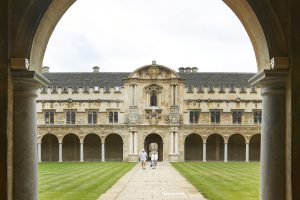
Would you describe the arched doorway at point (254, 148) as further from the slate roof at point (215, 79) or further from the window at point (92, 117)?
the window at point (92, 117)

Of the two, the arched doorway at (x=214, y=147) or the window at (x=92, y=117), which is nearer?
the window at (x=92, y=117)

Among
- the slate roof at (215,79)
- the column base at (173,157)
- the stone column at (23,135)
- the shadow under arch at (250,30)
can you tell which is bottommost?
the column base at (173,157)

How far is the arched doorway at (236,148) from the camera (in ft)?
175

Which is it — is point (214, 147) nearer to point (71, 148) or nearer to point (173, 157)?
point (173, 157)

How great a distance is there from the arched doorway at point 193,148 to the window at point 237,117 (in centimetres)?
431

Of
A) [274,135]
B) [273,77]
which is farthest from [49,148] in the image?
[273,77]

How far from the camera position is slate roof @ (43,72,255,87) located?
180 ft

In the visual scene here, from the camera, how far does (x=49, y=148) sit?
53.7 m

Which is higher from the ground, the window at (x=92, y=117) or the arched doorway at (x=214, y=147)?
the window at (x=92, y=117)

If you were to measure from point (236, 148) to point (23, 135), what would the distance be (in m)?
47.6

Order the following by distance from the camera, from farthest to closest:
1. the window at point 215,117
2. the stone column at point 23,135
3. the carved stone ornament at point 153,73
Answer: the window at point 215,117 → the carved stone ornament at point 153,73 → the stone column at point 23,135

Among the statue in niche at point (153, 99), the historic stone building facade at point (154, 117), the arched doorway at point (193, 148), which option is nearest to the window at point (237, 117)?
the historic stone building facade at point (154, 117)

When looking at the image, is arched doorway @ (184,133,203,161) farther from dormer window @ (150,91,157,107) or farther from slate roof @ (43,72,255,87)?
slate roof @ (43,72,255,87)

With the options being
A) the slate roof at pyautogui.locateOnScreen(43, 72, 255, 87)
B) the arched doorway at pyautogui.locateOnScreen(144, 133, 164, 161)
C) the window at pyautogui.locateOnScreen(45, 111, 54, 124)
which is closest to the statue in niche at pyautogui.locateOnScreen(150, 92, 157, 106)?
the arched doorway at pyautogui.locateOnScreen(144, 133, 164, 161)
